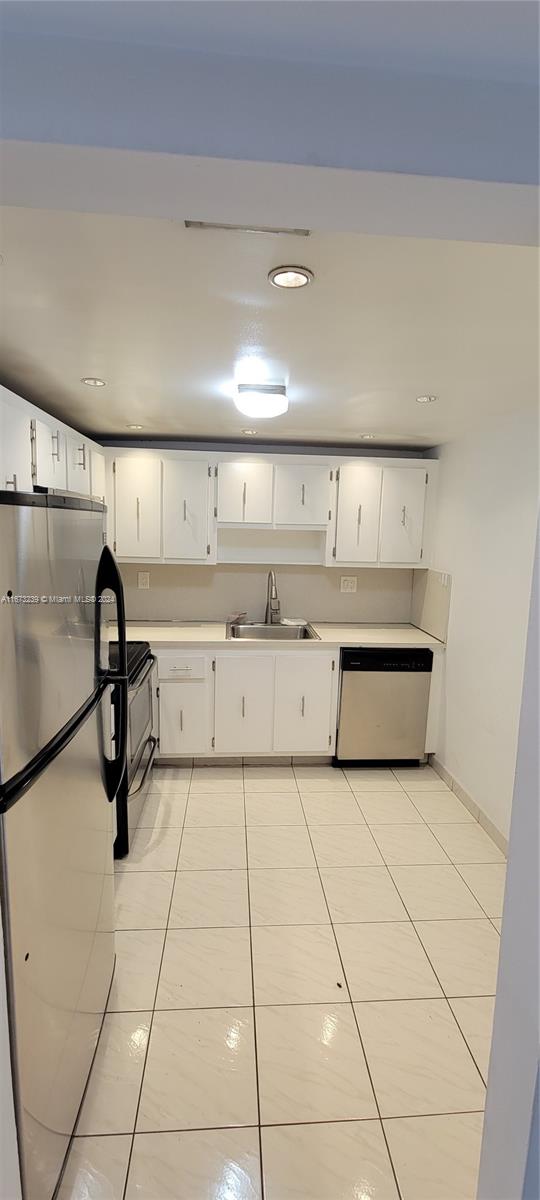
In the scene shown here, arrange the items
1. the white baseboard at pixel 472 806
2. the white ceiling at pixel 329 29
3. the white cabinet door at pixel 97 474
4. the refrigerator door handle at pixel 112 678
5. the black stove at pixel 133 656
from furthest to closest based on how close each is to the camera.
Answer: the white cabinet door at pixel 97 474 → the white baseboard at pixel 472 806 → the black stove at pixel 133 656 → the refrigerator door handle at pixel 112 678 → the white ceiling at pixel 329 29

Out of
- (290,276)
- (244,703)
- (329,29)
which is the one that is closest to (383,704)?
(244,703)

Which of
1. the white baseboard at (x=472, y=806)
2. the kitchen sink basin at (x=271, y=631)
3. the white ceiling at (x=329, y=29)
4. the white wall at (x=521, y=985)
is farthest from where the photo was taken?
the kitchen sink basin at (x=271, y=631)

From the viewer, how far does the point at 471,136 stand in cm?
73

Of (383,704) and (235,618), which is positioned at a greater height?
(235,618)

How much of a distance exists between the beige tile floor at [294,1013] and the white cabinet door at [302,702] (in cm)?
61

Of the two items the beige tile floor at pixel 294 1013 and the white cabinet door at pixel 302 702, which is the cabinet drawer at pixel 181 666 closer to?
the white cabinet door at pixel 302 702

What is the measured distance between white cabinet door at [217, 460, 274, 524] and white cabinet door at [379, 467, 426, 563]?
79 cm

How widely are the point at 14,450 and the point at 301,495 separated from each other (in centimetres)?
196

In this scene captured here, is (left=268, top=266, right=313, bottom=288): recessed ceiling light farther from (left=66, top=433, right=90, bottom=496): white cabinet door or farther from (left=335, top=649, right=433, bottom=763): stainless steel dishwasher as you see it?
(left=335, top=649, right=433, bottom=763): stainless steel dishwasher

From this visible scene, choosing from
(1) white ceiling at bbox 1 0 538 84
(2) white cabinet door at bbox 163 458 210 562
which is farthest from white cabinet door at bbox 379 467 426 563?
(1) white ceiling at bbox 1 0 538 84

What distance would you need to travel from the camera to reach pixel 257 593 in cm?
394

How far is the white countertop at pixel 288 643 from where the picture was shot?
332 centimetres

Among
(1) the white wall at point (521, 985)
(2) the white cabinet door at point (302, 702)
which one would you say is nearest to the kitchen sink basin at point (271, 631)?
(2) the white cabinet door at point (302, 702)

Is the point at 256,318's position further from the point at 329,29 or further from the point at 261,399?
the point at 329,29
